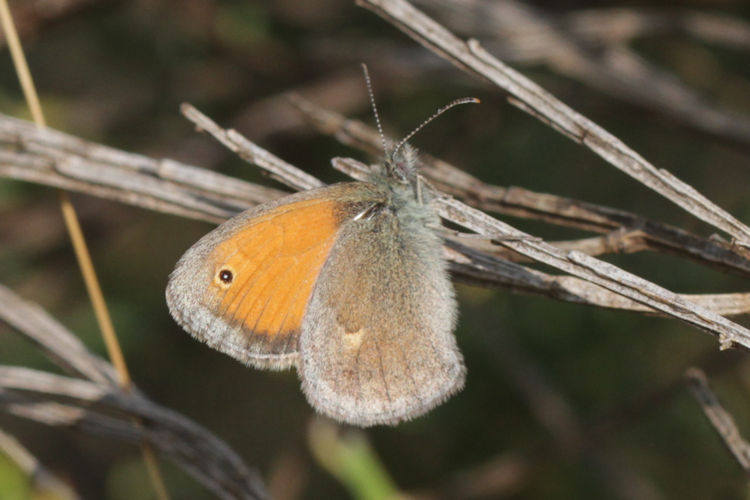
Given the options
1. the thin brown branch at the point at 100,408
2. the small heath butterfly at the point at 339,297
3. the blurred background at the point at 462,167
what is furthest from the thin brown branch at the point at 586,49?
the thin brown branch at the point at 100,408

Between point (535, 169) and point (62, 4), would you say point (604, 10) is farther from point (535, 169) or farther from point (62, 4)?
point (62, 4)

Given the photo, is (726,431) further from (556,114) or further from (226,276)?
(226,276)

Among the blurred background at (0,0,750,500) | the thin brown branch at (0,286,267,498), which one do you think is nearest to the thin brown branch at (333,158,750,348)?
the thin brown branch at (0,286,267,498)

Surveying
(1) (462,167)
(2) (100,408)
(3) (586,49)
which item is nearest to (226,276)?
(2) (100,408)

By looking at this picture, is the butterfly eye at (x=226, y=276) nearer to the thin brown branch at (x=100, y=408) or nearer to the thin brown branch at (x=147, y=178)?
the thin brown branch at (x=147, y=178)

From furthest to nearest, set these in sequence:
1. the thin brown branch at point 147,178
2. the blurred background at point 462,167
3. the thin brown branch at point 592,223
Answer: the blurred background at point 462,167 → the thin brown branch at point 147,178 → the thin brown branch at point 592,223

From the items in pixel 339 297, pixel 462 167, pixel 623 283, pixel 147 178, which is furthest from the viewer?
pixel 462 167

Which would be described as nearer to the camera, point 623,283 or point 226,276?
point 623,283

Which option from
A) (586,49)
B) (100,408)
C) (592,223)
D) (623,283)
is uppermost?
(586,49)
